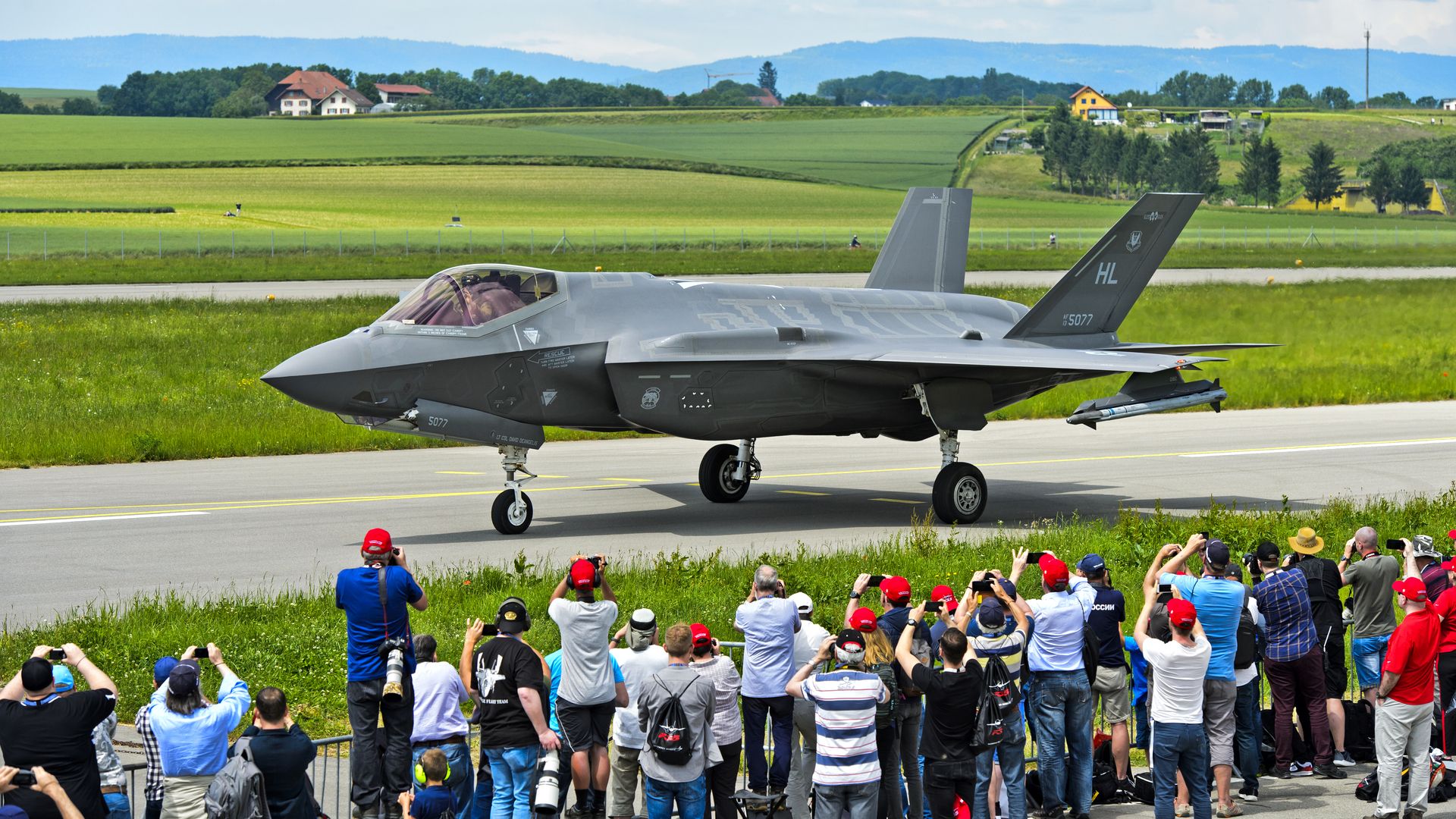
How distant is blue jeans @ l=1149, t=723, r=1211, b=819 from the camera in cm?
977

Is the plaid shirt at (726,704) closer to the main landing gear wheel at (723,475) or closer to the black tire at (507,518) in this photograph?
the black tire at (507,518)

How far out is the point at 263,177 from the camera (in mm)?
106250

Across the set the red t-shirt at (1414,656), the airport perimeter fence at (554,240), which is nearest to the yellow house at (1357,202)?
the airport perimeter fence at (554,240)

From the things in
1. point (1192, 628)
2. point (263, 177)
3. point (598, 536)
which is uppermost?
point (263, 177)

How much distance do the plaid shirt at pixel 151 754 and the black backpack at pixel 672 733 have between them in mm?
2938

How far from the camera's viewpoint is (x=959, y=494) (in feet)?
65.9

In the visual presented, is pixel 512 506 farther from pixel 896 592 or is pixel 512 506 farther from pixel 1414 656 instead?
pixel 1414 656

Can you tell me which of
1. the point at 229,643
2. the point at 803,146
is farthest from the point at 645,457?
the point at 803,146

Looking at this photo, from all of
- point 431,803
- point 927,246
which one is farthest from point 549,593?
point 927,246

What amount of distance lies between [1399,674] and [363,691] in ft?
24.0

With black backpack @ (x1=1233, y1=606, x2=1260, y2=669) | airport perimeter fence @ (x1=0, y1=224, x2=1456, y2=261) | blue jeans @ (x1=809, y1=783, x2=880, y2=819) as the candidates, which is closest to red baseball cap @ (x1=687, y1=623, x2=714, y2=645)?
blue jeans @ (x1=809, y1=783, x2=880, y2=819)

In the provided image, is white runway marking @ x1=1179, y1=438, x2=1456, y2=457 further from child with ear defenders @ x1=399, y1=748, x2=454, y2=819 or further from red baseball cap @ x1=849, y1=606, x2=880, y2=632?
child with ear defenders @ x1=399, y1=748, x2=454, y2=819

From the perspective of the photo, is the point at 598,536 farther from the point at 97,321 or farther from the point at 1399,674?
the point at 97,321

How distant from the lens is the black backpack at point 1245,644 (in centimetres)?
1077
